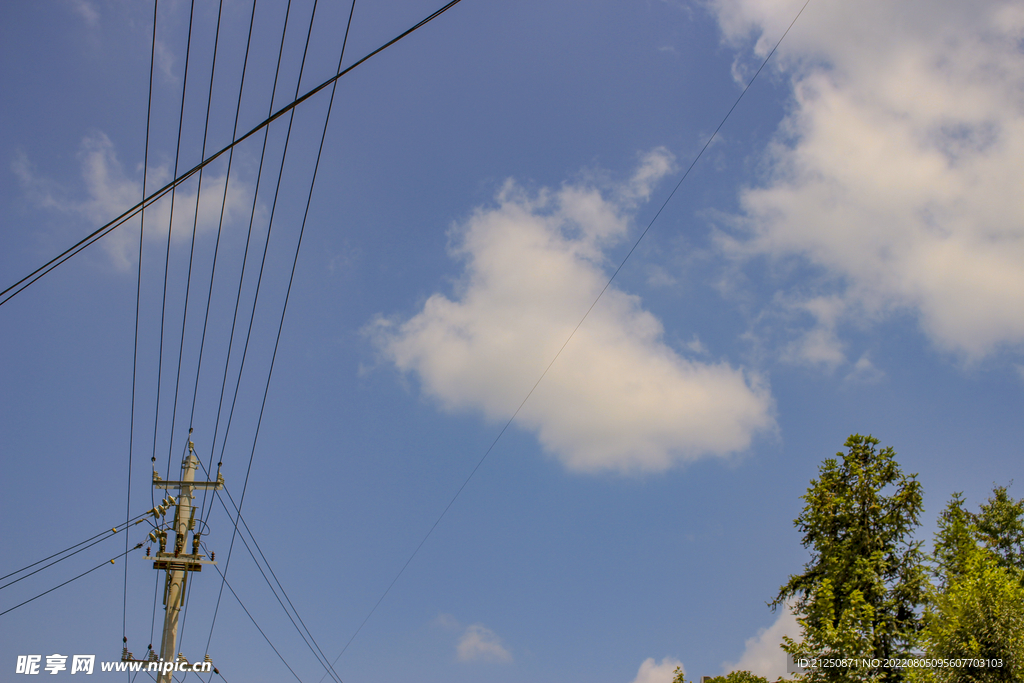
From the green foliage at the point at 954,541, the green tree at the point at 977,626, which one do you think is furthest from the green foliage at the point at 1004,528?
the green tree at the point at 977,626

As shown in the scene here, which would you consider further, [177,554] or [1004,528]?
[1004,528]

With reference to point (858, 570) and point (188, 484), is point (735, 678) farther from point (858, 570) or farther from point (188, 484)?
point (188, 484)

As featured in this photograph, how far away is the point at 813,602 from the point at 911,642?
3.82 metres

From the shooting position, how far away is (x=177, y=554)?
2081 cm

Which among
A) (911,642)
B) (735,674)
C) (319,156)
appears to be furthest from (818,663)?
(319,156)

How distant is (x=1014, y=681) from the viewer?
63.5 feet

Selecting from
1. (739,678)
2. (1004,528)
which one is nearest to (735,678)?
(739,678)

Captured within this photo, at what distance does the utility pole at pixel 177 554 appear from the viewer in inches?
778

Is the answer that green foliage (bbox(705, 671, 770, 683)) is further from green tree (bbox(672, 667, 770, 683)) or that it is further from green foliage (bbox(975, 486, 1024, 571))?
green foliage (bbox(975, 486, 1024, 571))

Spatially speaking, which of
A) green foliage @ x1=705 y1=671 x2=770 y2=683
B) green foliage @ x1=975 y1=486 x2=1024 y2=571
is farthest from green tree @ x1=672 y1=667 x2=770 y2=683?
green foliage @ x1=975 y1=486 x2=1024 y2=571

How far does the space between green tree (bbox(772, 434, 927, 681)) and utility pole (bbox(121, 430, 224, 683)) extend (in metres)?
20.5

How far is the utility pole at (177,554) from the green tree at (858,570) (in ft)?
67.3

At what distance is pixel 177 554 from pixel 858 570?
2316cm

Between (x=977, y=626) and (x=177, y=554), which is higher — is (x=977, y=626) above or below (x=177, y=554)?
below
